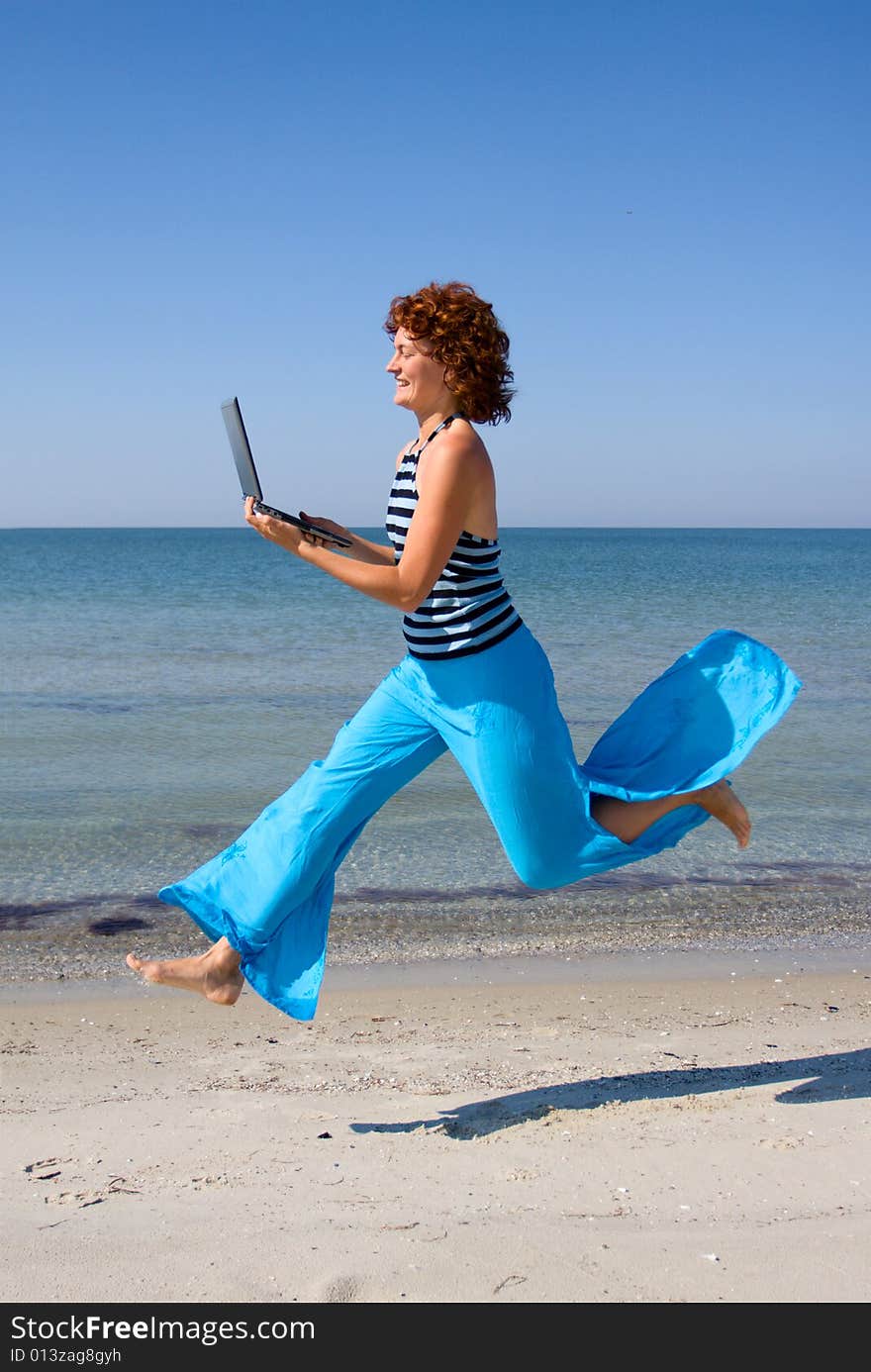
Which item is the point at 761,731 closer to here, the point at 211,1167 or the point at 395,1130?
the point at 395,1130

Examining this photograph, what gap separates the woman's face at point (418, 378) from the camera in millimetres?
3676

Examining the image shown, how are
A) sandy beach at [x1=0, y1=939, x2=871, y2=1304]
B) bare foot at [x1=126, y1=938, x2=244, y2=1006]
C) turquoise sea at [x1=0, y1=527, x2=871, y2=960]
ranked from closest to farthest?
1. sandy beach at [x1=0, y1=939, x2=871, y2=1304]
2. bare foot at [x1=126, y1=938, x2=244, y2=1006]
3. turquoise sea at [x1=0, y1=527, x2=871, y2=960]

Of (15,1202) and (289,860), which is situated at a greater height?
(289,860)

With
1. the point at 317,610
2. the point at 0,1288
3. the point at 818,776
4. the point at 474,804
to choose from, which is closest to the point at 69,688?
the point at 474,804

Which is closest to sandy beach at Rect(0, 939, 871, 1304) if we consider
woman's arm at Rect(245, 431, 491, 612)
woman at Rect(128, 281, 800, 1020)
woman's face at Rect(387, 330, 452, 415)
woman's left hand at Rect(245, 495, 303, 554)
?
woman at Rect(128, 281, 800, 1020)

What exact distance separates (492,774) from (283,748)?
7.53 metres

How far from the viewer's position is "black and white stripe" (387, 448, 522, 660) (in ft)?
11.9

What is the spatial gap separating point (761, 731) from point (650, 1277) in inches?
66.3

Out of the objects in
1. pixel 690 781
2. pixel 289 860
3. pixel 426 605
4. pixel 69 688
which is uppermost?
pixel 426 605

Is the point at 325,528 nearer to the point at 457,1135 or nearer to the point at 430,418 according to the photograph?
the point at 430,418

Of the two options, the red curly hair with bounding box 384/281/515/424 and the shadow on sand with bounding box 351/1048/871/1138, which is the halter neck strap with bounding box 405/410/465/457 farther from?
the shadow on sand with bounding box 351/1048/871/1138

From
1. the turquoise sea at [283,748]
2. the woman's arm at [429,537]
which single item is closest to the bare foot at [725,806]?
the woman's arm at [429,537]

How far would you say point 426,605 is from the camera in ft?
12.1

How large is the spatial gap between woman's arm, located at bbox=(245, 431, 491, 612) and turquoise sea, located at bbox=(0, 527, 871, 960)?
137 inches
